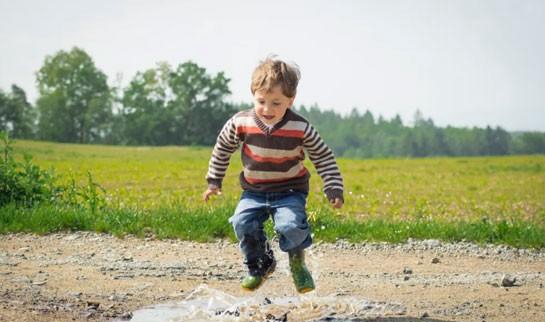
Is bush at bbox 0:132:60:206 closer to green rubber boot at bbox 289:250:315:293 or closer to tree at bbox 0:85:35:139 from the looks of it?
green rubber boot at bbox 289:250:315:293

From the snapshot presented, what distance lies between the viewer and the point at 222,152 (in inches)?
233

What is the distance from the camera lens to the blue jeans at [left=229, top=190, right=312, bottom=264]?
18.1ft

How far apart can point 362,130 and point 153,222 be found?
8532 cm

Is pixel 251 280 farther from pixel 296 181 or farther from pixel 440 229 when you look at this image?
pixel 440 229

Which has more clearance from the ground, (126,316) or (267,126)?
(267,126)

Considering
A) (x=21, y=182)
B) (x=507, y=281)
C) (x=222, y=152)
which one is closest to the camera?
(x=222, y=152)

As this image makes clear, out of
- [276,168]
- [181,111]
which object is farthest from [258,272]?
[181,111]

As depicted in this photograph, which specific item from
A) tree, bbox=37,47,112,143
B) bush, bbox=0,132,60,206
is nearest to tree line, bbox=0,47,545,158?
tree, bbox=37,47,112,143

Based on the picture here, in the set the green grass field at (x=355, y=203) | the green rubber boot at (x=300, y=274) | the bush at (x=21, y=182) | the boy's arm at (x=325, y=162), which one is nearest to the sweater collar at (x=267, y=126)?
the boy's arm at (x=325, y=162)

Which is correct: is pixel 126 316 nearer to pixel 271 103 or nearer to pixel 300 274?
pixel 300 274

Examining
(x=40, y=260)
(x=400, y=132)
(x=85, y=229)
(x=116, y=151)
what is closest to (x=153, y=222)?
(x=85, y=229)

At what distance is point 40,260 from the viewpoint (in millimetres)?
7820

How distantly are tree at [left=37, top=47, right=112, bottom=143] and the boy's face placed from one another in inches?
2104

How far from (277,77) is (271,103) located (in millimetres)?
187
